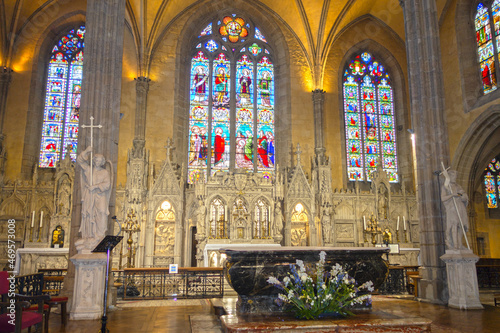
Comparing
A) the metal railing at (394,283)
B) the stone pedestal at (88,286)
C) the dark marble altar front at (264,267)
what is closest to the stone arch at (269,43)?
the metal railing at (394,283)

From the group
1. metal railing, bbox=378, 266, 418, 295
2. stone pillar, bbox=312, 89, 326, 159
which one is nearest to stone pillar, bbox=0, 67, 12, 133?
stone pillar, bbox=312, 89, 326, 159

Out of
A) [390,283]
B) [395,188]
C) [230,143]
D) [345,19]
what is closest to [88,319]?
[390,283]

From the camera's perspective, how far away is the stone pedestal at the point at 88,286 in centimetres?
762

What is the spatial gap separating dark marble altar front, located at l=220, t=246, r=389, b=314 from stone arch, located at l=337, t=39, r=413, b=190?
41.9 feet

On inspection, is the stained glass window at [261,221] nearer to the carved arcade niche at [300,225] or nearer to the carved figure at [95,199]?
the carved arcade niche at [300,225]

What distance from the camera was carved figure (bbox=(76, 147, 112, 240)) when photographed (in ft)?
26.7

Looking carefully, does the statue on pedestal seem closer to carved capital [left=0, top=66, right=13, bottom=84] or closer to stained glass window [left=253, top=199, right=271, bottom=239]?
stained glass window [left=253, top=199, right=271, bottom=239]

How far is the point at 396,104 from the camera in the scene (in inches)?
832

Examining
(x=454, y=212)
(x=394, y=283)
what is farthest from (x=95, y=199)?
(x=394, y=283)

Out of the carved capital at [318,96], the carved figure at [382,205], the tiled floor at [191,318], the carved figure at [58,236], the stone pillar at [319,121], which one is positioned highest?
the carved capital at [318,96]

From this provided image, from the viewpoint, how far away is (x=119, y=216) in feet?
55.6

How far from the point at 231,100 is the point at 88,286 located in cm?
1353

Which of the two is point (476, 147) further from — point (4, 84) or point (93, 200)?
point (4, 84)

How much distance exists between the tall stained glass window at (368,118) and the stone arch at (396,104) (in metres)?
0.22
